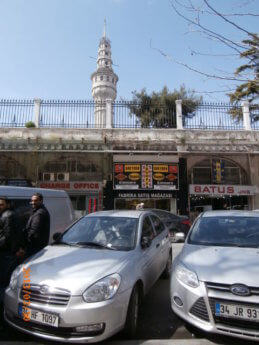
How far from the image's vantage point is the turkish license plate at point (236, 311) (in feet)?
8.36

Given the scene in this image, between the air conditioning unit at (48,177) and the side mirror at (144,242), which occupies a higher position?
the air conditioning unit at (48,177)

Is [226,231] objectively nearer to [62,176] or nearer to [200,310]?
[200,310]

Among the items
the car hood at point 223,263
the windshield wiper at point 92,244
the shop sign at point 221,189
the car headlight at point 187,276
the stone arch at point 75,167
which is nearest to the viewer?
the car hood at point 223,263

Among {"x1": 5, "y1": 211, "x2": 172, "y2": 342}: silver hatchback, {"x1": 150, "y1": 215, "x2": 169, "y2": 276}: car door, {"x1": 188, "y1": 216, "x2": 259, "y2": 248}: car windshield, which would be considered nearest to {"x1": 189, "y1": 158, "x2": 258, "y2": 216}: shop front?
{"x1": 150, "y1": 215, "x2": 169, "y2": 276}: car door

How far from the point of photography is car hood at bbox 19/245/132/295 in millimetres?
2744

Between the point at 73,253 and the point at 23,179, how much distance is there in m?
13.4

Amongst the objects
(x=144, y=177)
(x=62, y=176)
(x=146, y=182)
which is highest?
(x=62, y=176)

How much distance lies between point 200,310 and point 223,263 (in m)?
0.64

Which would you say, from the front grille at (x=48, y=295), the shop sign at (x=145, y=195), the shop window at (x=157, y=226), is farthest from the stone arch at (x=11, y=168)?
the front grille at (x=48, y=295)

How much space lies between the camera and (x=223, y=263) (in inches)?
121

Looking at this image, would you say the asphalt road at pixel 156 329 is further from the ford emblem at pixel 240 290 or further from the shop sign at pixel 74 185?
the shop sign at pixel 74 185

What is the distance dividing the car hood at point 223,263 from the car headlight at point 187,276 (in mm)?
52

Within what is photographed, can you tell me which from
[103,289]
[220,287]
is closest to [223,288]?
[220,287]

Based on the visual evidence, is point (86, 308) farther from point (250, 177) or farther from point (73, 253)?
point (250, 177)
